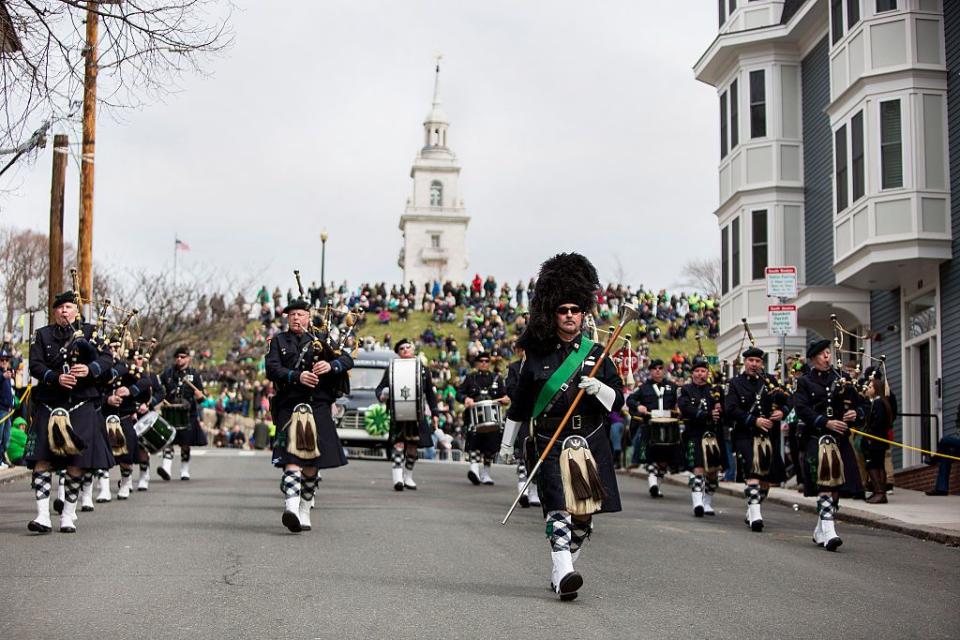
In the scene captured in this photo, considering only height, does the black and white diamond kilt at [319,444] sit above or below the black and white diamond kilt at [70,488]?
above

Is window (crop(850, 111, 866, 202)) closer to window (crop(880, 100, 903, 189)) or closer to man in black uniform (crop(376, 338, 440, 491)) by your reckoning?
window (crop(880, 100, 903, 189))

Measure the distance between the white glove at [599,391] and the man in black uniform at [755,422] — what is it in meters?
6.55

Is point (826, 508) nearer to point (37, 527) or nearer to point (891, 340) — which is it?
point (37, 527)

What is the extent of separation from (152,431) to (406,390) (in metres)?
3.67

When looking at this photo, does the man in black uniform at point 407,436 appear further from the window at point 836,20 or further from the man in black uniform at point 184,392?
the window at point 836,20

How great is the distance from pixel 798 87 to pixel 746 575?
21.9m

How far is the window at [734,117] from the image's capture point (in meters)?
32.3

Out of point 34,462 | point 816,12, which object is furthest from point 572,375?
point 816,12

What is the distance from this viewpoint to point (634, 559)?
12.2 metres

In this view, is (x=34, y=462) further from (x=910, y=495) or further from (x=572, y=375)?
(x=910, y=495)

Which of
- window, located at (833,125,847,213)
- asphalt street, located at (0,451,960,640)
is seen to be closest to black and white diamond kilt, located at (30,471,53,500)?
asphalt street, located at (0,451,960,640)

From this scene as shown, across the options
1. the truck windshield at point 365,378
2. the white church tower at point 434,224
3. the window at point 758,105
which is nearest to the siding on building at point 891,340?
the window at point 758,105

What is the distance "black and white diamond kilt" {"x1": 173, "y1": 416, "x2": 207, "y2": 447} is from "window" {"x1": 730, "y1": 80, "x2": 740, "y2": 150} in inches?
608

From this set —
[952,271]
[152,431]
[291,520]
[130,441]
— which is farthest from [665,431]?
[291,520]
